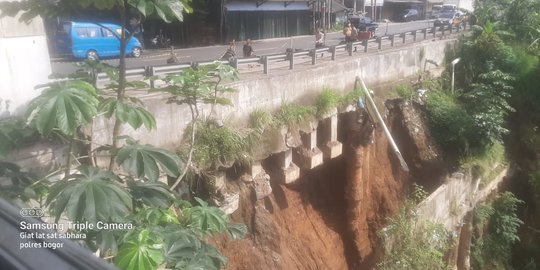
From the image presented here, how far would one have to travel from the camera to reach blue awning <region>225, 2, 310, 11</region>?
23.9 metres

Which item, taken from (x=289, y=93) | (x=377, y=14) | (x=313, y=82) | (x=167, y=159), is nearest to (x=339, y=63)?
(x=313, y=82)

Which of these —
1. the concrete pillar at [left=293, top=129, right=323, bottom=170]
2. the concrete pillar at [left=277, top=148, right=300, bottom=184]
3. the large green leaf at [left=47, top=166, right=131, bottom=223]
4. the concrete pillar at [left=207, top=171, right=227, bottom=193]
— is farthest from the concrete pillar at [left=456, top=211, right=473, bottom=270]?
the large green leaf at [left=47, top=166, right=131, bottom=223]

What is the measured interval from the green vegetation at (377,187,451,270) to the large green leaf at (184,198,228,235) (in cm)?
626

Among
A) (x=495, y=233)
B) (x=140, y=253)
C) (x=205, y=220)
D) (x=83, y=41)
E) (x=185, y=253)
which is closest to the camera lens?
(x=140, y=253)

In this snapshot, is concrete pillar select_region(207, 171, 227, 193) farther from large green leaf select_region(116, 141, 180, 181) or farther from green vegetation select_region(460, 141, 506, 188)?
green vegetation select_region(460, 141, 506, 188)

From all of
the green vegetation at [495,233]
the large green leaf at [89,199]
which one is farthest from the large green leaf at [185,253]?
the green vegetation at [495,233]

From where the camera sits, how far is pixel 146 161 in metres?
3.03

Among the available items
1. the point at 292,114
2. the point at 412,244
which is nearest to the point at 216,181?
the point at 292,114

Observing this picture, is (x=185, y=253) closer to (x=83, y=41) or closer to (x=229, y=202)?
(x=229, y=202)

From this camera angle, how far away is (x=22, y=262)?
49.7 inches

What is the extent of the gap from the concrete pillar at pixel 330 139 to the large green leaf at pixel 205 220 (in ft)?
21.2

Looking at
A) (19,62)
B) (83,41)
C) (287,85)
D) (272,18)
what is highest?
(272,18)

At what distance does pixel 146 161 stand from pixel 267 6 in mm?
24130

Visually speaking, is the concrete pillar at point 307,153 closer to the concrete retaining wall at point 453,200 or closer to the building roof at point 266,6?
the concrete retaining wall at point 453,200
